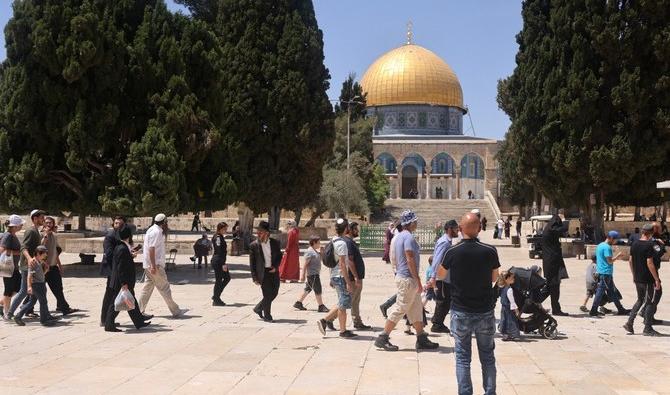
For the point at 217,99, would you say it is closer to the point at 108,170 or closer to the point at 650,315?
the point at 108,170

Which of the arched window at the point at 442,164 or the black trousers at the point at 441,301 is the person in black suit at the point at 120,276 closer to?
the black trousers at the point at 441,301

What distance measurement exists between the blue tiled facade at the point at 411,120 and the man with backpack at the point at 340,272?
63.0m

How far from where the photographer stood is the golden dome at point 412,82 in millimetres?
71875

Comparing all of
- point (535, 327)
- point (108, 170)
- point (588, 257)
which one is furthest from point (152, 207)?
point (588, 257)

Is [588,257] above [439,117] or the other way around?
the other way around

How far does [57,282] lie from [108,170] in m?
7.56

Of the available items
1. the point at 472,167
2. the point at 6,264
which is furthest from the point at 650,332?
the point at 472,167

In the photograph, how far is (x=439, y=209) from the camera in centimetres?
5647

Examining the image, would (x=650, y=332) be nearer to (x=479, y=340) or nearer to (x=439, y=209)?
(x=479, y=340)

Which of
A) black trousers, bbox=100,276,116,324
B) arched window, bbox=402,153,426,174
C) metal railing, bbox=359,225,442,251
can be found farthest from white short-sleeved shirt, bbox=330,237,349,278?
arched window, bbox=402,153,426,174

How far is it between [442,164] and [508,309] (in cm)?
6167

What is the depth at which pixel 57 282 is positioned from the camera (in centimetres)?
1127

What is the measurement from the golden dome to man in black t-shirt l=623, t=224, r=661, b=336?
6259cm

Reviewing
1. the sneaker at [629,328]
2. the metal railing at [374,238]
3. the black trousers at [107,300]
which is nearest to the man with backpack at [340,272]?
the black trousers at [107,300]
